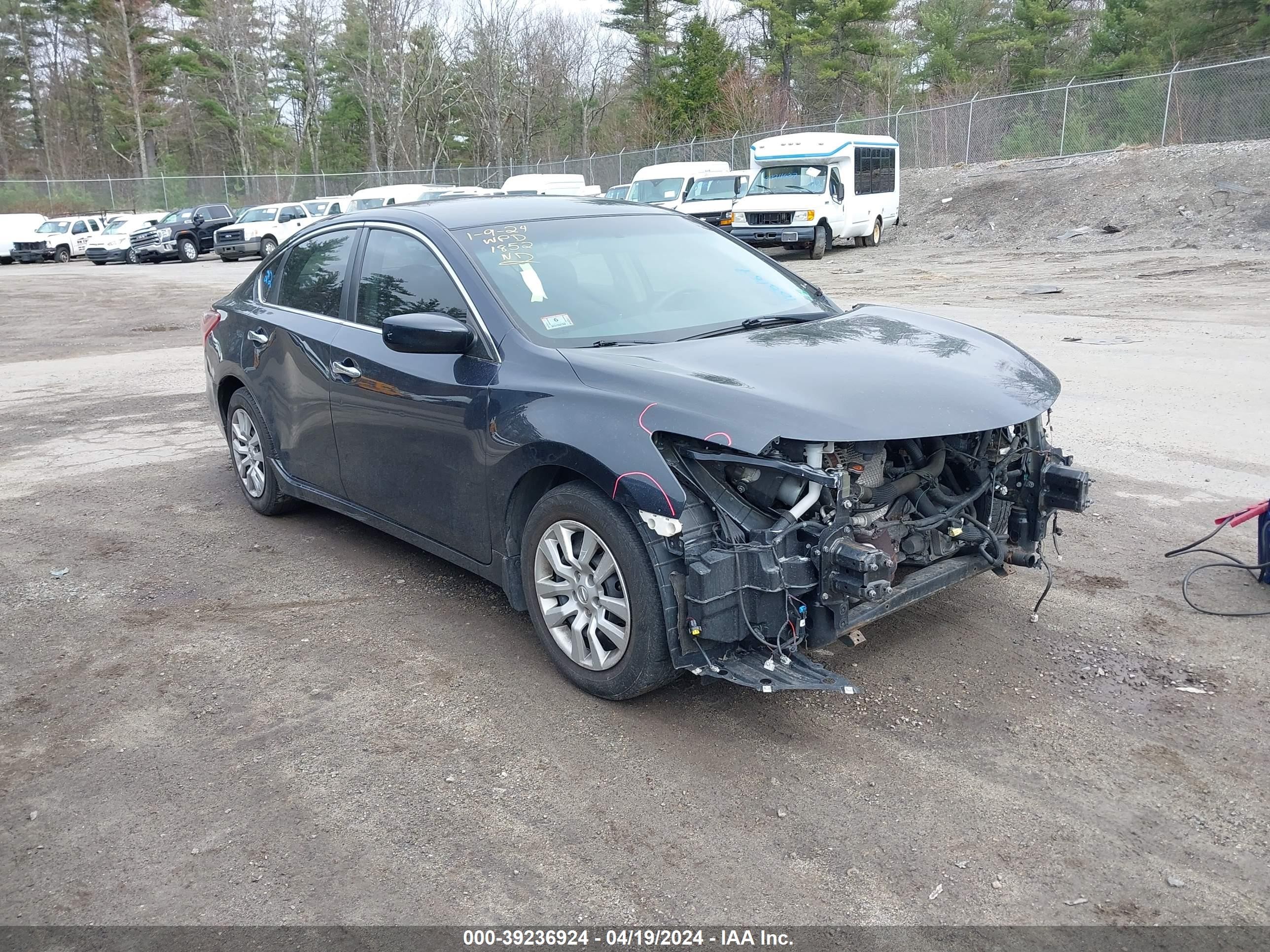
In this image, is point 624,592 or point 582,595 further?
point 582,595

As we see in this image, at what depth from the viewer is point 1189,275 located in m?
17.0

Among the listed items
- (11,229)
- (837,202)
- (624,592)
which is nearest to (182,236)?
(11,229)

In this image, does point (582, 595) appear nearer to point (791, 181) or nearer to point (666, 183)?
point (791, 181)

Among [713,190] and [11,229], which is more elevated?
[713,190]

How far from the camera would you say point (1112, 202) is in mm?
23969

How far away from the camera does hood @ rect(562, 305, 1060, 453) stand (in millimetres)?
3406

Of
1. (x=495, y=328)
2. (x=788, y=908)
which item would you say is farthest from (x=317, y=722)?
(x=788, y=908)

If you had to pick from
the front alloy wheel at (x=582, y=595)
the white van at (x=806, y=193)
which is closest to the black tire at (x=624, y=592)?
the front alloy wheel at (x=582, y=595)

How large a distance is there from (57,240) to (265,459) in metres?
39.6

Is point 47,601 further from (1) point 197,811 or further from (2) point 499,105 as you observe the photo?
(2) point 499,105

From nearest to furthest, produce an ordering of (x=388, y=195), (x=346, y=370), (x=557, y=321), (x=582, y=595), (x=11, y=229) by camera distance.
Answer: (x=582, y=595) < (x=557, y=321) < (x=346, y=370) < (x=388, y=195) < (x=11, y=229)

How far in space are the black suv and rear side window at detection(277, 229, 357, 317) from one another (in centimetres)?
3268

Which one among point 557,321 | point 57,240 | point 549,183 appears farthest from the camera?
point 57,240

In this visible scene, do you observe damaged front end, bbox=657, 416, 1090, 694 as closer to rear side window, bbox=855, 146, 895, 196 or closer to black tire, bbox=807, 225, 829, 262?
black tire, bbox=807, 225, 829, 262
